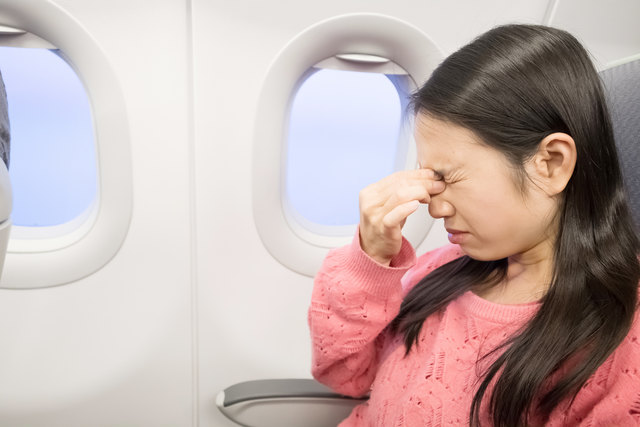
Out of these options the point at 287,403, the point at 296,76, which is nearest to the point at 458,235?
the point at 287,403

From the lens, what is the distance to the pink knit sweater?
769mm

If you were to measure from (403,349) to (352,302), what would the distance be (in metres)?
Answer: 0.15

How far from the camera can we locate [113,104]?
1368 millimetres

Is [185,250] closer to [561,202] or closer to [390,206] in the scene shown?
[390,206]

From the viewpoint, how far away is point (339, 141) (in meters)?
1.74

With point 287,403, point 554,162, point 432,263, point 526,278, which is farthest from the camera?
point 287,403

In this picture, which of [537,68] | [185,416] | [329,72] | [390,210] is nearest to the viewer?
[537,68]

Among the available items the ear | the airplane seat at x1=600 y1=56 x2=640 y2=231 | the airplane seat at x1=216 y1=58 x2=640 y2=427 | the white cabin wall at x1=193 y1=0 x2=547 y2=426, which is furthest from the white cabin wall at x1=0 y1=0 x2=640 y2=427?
the ear

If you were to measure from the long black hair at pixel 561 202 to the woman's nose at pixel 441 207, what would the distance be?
0.12m

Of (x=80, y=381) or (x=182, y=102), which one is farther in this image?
(x=80, y=381)

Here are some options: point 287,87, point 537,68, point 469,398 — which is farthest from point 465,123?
point 287,87

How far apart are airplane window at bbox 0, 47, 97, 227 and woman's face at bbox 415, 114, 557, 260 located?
3.70ft

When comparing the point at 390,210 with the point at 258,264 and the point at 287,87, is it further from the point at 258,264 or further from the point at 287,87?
the point at 258,264

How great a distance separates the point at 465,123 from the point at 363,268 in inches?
12.6
